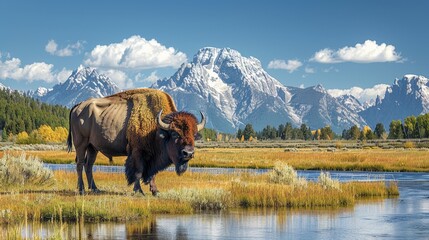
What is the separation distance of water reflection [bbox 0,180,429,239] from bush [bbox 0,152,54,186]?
24.5ft

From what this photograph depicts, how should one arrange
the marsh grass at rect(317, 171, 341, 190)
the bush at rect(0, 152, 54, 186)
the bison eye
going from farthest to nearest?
the marsh grass at rect(317, 171, 341, 190) < the bush at rect(0, 152, 54, 186) < the bison eye

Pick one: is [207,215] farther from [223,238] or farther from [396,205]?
[396,205]

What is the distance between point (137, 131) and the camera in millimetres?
20312

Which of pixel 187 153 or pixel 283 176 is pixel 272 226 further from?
pixel 283 176

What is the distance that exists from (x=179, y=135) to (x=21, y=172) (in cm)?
802

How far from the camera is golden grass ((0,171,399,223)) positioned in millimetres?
17375

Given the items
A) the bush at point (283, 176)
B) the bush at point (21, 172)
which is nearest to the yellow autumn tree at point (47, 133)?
the bush at point (283, 176)

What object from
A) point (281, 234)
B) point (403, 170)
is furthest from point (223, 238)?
point (403, 170)

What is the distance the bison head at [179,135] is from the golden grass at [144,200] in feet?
4.69

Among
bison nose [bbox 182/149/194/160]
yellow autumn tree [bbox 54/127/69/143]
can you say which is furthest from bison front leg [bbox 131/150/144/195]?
yellow autumn tree [bbox 54/127/69/143]

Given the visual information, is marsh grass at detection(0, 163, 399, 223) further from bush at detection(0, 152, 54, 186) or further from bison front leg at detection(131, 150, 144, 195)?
bison front leg at detection(131, 150, 144, 195)

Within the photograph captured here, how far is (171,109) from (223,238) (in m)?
6.98

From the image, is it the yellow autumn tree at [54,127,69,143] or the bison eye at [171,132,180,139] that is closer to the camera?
the bison eye at [171,132,180,139]

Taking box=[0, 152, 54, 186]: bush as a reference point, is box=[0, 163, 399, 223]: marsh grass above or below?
below
